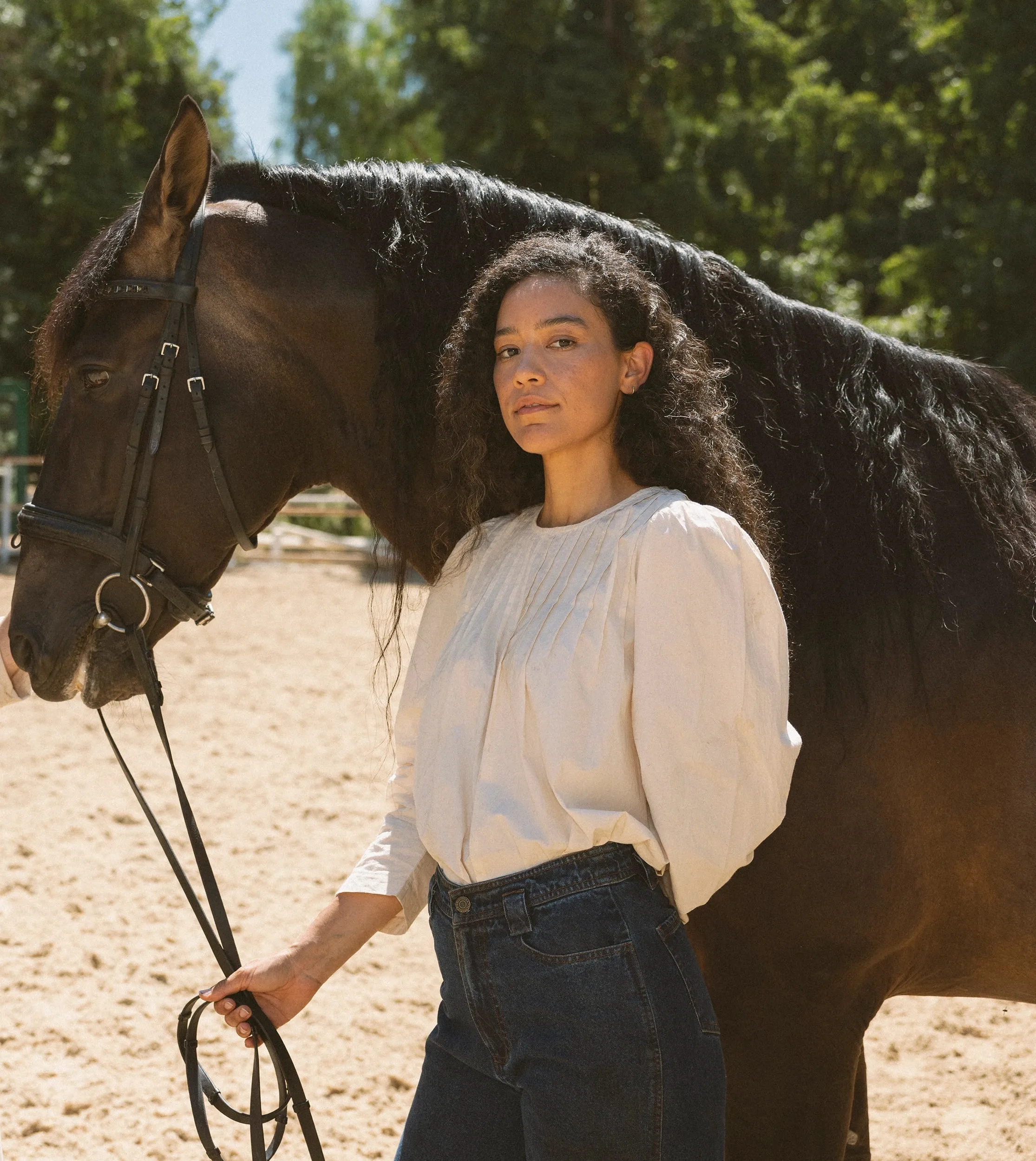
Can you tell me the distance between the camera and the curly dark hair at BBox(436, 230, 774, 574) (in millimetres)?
1548

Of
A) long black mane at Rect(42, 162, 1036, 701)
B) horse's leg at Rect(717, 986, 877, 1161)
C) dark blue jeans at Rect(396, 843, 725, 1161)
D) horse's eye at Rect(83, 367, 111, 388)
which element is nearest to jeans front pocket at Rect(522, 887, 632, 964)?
dark blue jeans at Rect(396, 843, 725, 1161)

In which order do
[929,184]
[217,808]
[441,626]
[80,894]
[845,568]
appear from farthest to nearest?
[929,184] → [217,808] → [80,894] → [845,568] → [441,626]

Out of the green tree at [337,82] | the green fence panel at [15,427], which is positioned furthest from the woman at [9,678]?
the green tree at [337,82]

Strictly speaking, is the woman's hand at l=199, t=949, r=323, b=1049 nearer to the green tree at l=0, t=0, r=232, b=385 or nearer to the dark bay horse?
the dark bay horse

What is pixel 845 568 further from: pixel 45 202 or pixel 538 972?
pixel 45 202

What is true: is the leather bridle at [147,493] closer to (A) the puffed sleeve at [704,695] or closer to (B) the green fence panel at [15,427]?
(A) the puffed sleeve at [704,695]

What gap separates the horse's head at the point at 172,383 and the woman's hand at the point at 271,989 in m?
0.66

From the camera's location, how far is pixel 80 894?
15.0 feet

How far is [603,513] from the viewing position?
1518 mm

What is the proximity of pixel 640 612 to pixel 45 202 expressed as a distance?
23806mm

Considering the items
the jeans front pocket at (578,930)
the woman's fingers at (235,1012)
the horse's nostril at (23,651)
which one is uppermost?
the horse's nostril at (23,651)

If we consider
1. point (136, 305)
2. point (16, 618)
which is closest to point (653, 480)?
point (136, 305)

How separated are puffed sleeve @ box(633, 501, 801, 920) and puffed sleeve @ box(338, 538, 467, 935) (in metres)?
0.45

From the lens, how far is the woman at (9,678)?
2.03 metres
